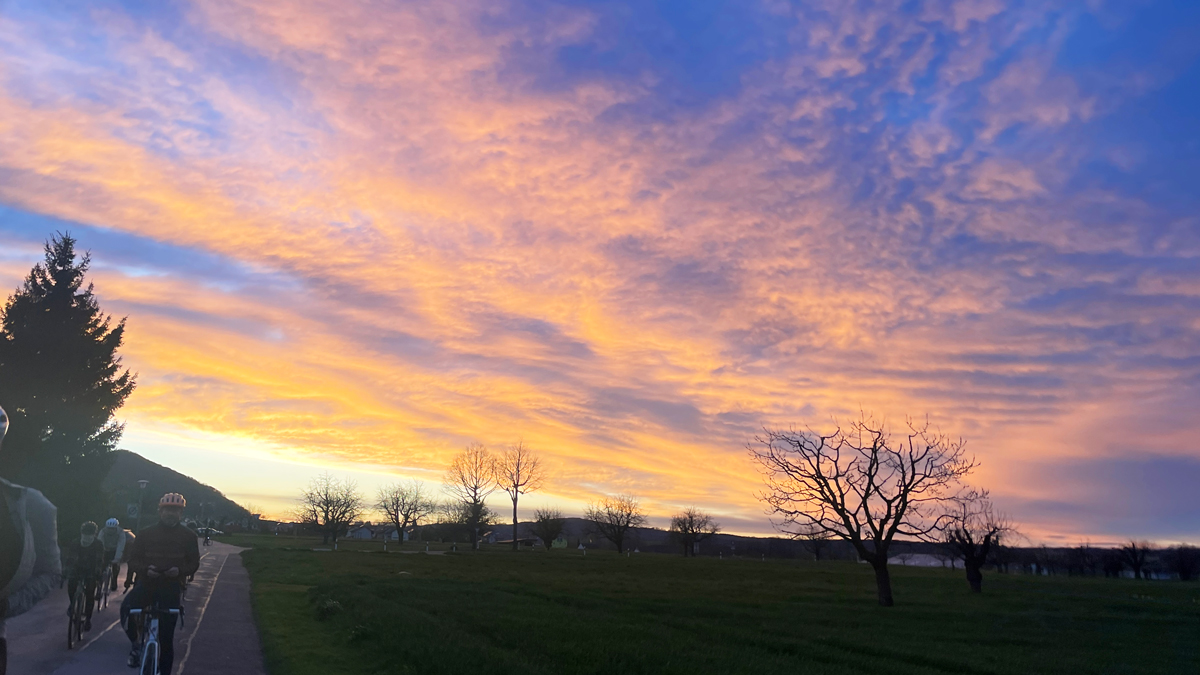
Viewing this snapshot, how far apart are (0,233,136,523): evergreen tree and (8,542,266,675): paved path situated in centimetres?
1190

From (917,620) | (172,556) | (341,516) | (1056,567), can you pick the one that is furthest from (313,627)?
(1056,567)

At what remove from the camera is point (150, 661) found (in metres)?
10.2

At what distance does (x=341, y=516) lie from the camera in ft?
463

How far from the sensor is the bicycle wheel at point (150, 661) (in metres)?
10.1

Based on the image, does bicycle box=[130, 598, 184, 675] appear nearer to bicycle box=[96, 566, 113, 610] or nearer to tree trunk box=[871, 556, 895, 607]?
bicycle box=[96, 566, 113, 610]

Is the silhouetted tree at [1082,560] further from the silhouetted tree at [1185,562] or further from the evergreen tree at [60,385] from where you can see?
the evergreen tree at [60,385]

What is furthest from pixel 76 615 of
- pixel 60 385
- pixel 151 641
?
pixel 60 385

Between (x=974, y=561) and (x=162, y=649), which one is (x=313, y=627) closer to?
(x=162, y=649)

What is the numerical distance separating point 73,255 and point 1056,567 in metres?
174

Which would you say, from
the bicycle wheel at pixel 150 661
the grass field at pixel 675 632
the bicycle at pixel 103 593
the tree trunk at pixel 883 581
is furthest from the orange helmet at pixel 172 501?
the tree trunk at pixel 883 581

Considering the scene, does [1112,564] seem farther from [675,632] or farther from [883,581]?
[675,632]

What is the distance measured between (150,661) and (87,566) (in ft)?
26.3

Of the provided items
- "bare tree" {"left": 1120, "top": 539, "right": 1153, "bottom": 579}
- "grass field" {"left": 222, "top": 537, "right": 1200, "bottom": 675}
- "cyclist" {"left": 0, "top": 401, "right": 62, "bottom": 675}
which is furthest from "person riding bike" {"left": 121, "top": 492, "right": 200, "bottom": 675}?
"bare tree" {"left": 1120, "top": 539, "right": 1153, "bottom": 579}

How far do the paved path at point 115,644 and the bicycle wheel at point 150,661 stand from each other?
3753 millimetres
